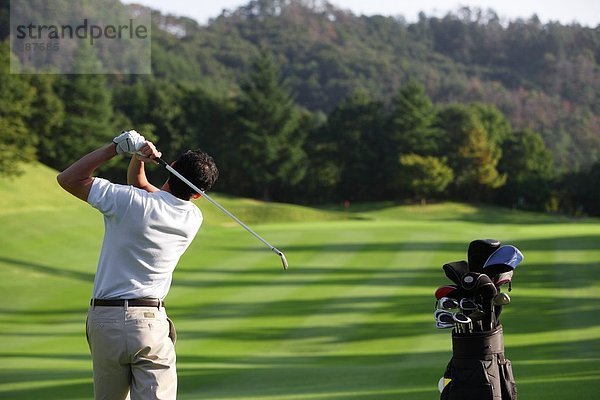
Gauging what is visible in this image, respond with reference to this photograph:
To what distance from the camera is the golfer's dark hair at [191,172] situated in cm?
487

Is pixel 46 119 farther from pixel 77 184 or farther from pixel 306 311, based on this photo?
pixel 77 184

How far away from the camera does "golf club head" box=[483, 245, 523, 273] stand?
5199 millimetres

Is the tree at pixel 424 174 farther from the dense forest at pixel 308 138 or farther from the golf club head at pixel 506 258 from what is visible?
the golf club head at pixel 506 258

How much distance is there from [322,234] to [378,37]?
124802mm

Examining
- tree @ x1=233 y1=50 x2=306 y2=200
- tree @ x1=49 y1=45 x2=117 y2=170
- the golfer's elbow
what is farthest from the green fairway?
tree @ x1=233 y1=50 x2=306 y2=200

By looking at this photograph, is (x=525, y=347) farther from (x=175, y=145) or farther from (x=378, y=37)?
(x=378, y=37)

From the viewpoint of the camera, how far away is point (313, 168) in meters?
69.4

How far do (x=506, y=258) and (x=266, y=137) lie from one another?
62733 millimetres

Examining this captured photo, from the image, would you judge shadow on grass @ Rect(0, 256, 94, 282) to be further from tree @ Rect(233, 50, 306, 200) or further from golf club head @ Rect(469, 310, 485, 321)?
tree @ Rect(233, 50, 306, 200)

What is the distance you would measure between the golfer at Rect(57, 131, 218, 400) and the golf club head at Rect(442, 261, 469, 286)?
4.55ft

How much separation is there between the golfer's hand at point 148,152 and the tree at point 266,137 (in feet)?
203

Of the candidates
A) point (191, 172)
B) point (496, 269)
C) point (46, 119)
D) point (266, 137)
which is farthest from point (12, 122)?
point (496, 269)

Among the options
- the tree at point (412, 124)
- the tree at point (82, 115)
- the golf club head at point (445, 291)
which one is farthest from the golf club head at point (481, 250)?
the tree at point (412, 124)

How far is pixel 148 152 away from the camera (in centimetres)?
479
